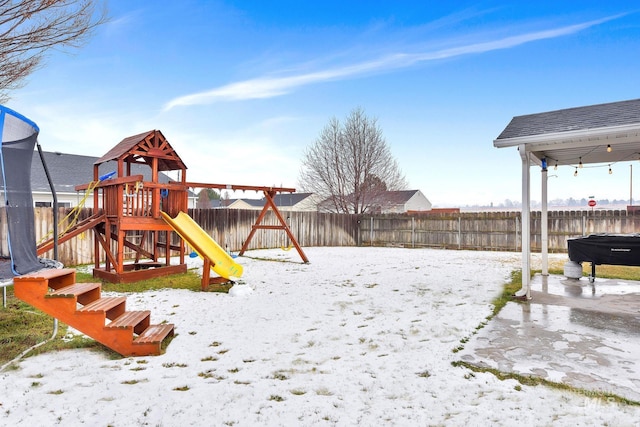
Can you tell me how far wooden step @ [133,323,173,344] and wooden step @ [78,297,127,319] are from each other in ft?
1.26

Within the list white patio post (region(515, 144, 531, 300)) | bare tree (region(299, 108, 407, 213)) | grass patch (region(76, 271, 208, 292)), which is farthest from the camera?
bare tree (region(299, 108, 407, 213))

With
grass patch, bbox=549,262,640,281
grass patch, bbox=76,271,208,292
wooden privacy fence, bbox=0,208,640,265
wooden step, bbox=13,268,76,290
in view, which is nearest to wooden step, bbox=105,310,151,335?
wooden step, bbox=13,268,76,290

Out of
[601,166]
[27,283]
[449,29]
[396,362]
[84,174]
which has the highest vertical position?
[449,29]

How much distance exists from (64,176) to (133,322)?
1775cm

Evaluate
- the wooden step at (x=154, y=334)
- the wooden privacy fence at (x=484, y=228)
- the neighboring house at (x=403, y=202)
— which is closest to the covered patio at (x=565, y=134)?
the wooden step at (x=154, y=334)

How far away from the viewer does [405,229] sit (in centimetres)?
1641

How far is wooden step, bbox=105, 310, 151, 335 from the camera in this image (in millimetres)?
3301

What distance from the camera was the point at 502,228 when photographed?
47.5 ft

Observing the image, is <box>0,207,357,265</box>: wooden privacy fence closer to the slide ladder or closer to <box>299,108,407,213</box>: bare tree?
<box>299,108,407,213</box>: bare tree

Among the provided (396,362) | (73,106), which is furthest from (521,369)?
(73,106)

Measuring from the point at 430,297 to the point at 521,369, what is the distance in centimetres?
284

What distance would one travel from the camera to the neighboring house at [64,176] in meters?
15.7

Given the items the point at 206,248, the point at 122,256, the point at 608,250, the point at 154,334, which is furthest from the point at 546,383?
the point at 122,256

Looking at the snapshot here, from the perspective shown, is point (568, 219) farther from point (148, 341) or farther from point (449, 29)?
point (148, 341)
